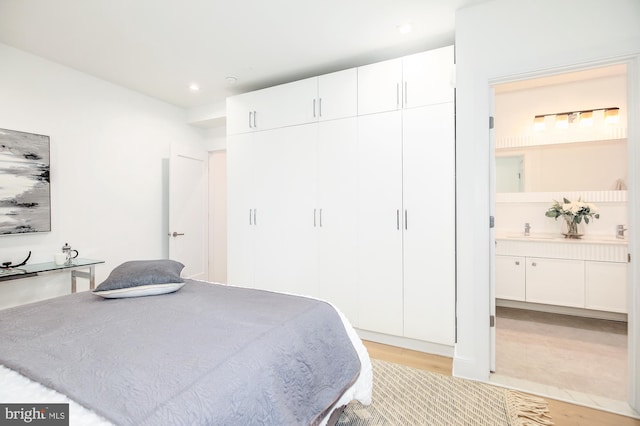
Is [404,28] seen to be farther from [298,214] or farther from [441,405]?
[441,405]

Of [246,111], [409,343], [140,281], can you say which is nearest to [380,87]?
[246,111]

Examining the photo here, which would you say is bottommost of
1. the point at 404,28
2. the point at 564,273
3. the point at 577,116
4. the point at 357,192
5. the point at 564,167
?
the point at 564,273

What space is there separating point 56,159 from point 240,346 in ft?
10.6

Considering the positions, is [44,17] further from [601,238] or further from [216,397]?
[601,238]

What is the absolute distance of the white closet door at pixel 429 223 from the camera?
256cm

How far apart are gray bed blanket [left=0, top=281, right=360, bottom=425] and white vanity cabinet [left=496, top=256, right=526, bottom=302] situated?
9.15ft

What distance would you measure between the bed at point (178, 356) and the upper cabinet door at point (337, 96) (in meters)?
1.96

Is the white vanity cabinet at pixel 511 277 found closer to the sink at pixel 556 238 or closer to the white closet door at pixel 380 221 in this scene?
the sink at pixel 556 238

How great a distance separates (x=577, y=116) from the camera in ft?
11.4

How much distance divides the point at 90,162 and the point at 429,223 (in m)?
3.68

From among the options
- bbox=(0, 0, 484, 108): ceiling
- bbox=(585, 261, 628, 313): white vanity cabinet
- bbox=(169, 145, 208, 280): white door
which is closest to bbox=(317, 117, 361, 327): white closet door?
bbox=(0, 0, 484, 108): ceiling

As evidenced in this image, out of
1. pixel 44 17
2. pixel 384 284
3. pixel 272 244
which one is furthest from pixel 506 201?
pixel 44 17
